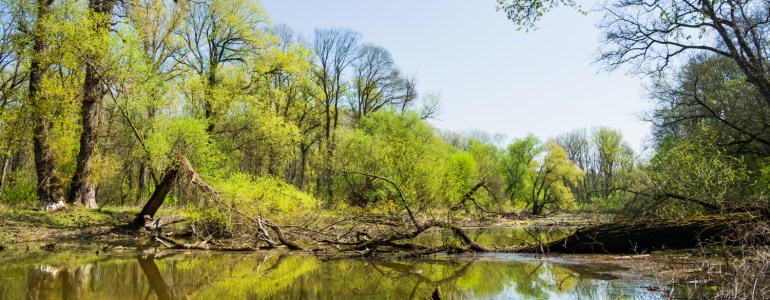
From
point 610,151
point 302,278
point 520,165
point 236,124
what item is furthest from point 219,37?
point 610,151

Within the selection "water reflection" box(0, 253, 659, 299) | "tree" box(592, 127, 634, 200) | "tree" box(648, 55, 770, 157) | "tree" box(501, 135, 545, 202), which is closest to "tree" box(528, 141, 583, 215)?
"tree" box(501, 135, 545, 202)

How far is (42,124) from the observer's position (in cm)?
1755

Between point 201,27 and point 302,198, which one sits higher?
point 201,27

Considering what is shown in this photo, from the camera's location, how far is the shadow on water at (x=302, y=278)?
7285 mm

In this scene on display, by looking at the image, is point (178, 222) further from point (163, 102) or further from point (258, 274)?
point (258, 274)

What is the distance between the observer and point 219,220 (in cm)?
1446

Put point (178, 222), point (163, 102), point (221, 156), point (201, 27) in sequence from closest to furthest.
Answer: point (178, 222) < point (163, 102) < point (221, 156) < point (201, 27)

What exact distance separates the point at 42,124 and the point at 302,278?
13781mm

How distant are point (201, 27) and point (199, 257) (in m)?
17.5

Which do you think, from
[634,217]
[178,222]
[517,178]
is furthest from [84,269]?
[517,178]

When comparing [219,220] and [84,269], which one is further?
[219,220]

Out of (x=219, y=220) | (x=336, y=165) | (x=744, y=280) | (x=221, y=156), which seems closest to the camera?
(x=744, y=280)

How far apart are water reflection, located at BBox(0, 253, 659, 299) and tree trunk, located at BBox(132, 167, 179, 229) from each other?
11.7 feet

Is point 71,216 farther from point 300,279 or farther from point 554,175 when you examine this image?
point 554,175
